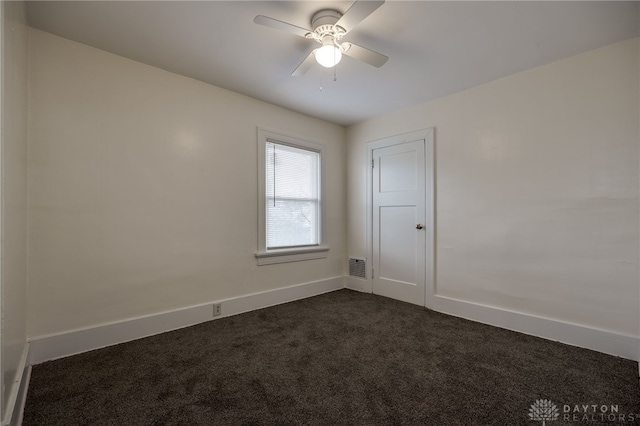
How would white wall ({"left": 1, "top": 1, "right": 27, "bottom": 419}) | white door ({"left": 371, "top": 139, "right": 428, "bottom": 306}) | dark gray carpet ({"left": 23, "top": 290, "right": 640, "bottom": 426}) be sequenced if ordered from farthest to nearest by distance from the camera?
1. white door ({"left": 371, "top": 139, "right": 428, "bottom": 306})
2. dark gray carpet ({"left": 23, "top": 290, "right": 640, "bottom": 426})
3. white wall ({"left": 1, "top": 1, "right": 27, "bottom": 419})

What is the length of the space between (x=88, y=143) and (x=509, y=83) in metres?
3.87

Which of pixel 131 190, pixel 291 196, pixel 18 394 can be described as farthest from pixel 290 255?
pixel 18 394

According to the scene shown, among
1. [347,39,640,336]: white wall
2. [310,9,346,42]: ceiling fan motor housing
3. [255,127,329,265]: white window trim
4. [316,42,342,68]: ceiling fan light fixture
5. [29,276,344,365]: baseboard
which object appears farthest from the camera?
[255,127,329,265]: white window trim

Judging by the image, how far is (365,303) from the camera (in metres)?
3.58

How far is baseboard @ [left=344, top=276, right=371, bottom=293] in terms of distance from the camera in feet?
13.4

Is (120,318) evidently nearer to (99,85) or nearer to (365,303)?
(99,85)

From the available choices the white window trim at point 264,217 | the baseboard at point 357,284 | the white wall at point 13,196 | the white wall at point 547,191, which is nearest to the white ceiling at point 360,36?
the white wall at point 547,191

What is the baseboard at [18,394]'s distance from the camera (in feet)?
4.51

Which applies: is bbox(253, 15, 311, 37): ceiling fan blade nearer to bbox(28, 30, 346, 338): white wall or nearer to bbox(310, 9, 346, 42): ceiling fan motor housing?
bbox(310, 9, 346, 42): ceiling fan motor housing

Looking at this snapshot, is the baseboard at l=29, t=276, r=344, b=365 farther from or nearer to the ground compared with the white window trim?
nearer to the ground

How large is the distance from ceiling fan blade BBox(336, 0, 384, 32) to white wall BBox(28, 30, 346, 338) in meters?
1.79

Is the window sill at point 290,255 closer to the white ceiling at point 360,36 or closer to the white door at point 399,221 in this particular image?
the white door at point 399,221

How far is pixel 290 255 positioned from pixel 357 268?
1.13 m

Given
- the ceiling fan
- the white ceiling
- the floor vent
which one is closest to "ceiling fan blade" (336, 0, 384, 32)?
the ceiling fan
